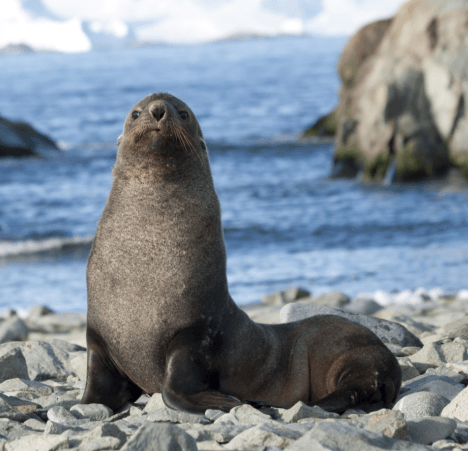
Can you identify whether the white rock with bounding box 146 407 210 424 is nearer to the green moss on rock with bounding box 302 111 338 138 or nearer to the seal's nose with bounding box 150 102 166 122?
the seal's nose with bounding box 150 102 166 122

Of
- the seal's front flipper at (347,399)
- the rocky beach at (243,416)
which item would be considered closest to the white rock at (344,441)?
the rocky beach at (243,416)

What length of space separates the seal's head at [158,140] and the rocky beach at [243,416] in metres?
1.48

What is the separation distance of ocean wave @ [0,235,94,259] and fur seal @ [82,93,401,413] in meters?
12.6

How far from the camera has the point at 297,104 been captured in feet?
182

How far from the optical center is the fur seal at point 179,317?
463 centimetres

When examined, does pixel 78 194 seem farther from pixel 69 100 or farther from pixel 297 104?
pixel 69 100

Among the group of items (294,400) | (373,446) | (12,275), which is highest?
(373,446)

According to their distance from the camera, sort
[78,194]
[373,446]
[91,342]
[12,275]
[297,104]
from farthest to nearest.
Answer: [297,104] < [78,194] < [12,275] < [91,342] < [373,446]

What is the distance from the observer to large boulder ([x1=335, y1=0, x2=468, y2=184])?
23.2 metres

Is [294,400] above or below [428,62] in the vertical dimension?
below

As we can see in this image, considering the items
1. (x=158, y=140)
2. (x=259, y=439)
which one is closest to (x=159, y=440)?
(x=259, y=439)

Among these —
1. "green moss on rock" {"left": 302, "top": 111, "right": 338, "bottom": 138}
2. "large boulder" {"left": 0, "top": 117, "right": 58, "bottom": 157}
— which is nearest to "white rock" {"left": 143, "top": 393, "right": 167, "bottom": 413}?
"large boulder" {"left": 0, "top": 117, "right": 58, "bottom": 157}

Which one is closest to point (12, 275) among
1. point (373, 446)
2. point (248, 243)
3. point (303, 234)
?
point (248, 243)

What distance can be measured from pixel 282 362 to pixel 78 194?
757 inches
